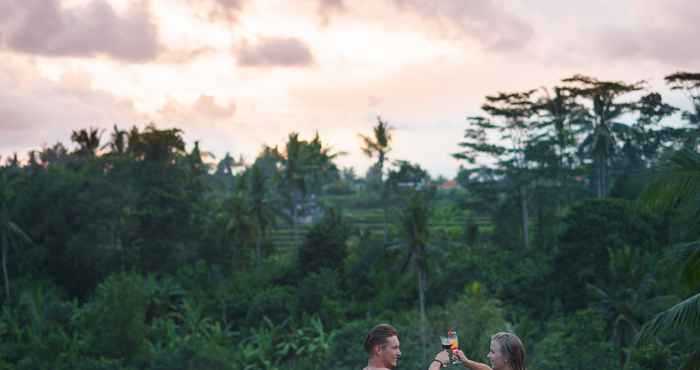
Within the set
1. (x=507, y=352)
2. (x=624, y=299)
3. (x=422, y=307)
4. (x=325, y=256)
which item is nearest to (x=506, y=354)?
(x=507, y=352)

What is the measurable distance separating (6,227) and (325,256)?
18.5 meters

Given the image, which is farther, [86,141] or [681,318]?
[86,141]

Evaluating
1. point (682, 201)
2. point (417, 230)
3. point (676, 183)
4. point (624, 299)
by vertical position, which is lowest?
point (624, 299)

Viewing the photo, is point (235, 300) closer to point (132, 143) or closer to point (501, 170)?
point (132, 143)

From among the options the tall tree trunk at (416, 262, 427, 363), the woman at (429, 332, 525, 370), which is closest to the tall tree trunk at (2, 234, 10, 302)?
the tall tree trunk at (416, 262, 427, 363)

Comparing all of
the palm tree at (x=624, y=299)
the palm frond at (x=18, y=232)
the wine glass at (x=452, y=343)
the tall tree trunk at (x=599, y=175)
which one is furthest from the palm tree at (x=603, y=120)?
the wine glass at (x=452, y=343)

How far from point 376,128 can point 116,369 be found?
29248 millimetres

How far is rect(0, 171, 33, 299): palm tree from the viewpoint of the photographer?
52375 millimetres

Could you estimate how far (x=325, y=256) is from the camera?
53469 millimetres

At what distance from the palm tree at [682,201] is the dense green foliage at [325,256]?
24.7 meters

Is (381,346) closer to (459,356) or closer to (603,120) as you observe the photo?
(459,356)

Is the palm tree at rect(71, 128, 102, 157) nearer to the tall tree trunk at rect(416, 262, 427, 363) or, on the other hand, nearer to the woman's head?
the tall tree trunk at rect(416, 262, 427, 363)

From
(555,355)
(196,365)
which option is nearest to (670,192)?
(555,355)

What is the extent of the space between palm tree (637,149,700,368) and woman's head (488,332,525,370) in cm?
591
